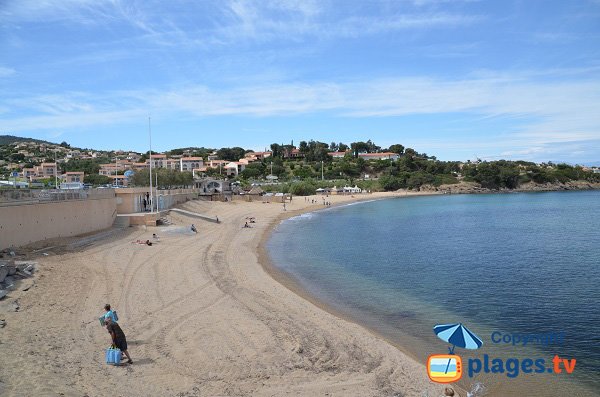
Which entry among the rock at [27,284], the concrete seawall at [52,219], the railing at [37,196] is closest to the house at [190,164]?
the concrete seawall at [52,219]

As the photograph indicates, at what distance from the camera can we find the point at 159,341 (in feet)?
40.4

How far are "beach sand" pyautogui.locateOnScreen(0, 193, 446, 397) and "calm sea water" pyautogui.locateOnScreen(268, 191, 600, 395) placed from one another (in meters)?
2.10

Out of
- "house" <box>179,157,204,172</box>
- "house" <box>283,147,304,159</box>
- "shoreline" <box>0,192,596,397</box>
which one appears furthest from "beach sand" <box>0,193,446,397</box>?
"house" <box>283,147,304,159</box>

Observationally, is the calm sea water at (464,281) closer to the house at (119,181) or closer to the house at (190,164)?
the house at (119,181)

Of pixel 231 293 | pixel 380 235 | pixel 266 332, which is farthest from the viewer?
pixel 380 235

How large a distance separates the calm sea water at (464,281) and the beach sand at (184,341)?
6.89 ft

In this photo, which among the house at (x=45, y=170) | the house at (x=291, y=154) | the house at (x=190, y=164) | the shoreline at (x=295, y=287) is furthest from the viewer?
the house at (x=291, y=154)

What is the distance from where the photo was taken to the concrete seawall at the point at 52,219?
2042 cm

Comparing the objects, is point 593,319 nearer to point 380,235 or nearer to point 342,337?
point 342,337

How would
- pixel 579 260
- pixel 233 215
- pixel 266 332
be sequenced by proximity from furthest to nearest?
pixel 233 215
pixel 579 260
pixel 266 332

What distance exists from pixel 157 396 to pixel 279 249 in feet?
82.7

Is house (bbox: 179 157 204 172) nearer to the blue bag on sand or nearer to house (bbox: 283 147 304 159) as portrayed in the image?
house (bbox: 283 147 304 159)

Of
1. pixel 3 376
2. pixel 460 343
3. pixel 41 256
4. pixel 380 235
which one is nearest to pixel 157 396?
pixel 3 376

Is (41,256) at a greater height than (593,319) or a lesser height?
greater
